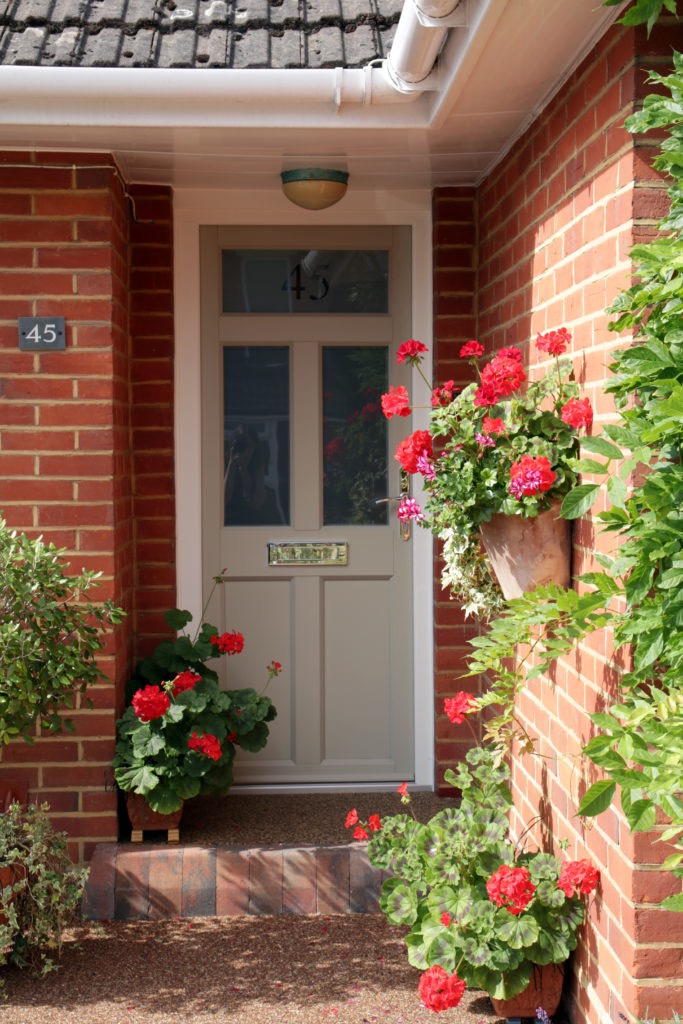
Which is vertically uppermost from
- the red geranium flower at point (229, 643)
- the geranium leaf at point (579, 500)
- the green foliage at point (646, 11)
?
the green foliage at point (646, 11)

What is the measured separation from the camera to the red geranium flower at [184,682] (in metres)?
4.19

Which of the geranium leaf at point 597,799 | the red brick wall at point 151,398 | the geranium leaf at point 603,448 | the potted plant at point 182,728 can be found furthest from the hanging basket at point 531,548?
the red brick wall at point 151,398

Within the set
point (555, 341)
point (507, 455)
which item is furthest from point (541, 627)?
point (555, 341)

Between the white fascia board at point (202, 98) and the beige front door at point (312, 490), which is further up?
the white fascia board at point (202, 98)

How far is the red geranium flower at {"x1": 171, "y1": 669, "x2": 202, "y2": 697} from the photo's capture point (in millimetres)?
4191

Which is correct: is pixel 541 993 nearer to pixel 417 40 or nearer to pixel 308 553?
pixel 308 553

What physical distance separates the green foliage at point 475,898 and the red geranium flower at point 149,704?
89 centimetres

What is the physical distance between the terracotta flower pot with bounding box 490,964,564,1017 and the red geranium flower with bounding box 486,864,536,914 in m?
0.26

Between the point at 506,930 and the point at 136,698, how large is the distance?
159 cm

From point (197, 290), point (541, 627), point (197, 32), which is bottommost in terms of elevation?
point (541, 627)

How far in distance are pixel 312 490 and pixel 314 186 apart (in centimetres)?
127

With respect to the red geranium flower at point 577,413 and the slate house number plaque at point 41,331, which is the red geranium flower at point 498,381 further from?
the slate house number plaque at point 41,331

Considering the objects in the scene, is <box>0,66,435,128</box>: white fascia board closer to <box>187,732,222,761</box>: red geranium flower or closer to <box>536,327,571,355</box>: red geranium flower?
<box>536,327,571,355</box>: red geranium flower

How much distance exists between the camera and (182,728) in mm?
4211
